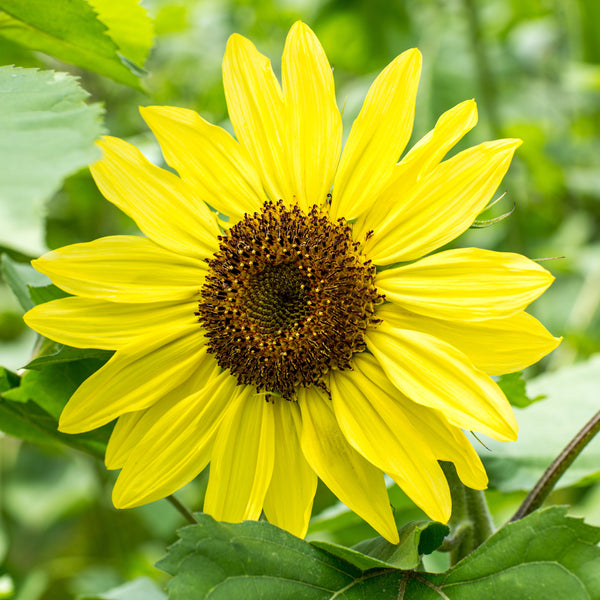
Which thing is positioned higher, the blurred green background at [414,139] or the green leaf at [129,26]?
the green leaf at [129,26]

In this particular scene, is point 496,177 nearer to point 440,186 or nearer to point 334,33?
point 440,186

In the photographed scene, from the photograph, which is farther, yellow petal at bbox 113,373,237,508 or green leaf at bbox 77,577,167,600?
green leaf at bbox 77,577,167,600

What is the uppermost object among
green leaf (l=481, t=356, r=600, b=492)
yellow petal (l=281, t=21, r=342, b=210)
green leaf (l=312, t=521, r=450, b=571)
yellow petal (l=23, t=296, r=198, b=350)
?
yellow petal (l=281, t=21, r=342, b=210)

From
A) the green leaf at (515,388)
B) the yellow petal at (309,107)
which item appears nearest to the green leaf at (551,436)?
the green leaf at (515,388)

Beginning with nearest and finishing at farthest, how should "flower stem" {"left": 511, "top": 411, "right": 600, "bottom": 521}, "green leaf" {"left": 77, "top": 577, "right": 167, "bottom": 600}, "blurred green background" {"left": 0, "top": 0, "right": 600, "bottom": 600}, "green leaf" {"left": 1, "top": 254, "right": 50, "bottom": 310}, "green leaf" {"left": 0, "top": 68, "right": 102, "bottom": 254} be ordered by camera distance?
"green leaf" {"left": 0, "top": 68, "right": 102, "bottom": 254}, "flower stem" {"left": 511, "top": 411, "right": 600, "bottom": 521}, "green leaf" {"left": 1, "top": 254, "right": 50, "bottom": 310}, "green leaf" {"left": 77, "top": 577, "right": 167, "bottom": 600}, "blurred green background" {"left": 0, "top": 0, "right": 600, "bottom": 600}

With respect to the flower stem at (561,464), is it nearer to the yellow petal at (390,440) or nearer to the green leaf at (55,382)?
the yellow petal at (390,440)

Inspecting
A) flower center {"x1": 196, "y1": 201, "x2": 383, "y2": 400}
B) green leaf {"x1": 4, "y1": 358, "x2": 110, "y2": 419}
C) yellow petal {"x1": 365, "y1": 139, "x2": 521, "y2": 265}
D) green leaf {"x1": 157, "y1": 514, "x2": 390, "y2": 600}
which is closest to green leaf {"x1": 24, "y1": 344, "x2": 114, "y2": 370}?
green leaf {"x1": 4, "y1": 358, "x2": 110, "y2": 419}

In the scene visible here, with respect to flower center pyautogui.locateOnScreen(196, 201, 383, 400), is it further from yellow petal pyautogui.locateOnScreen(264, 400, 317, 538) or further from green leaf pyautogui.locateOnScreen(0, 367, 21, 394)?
green leaf pyautogui.locateOnScreen(0, 367, 21, 394)

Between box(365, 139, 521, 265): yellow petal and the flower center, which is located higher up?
box(365, 139, 521, 265): yellow petal
